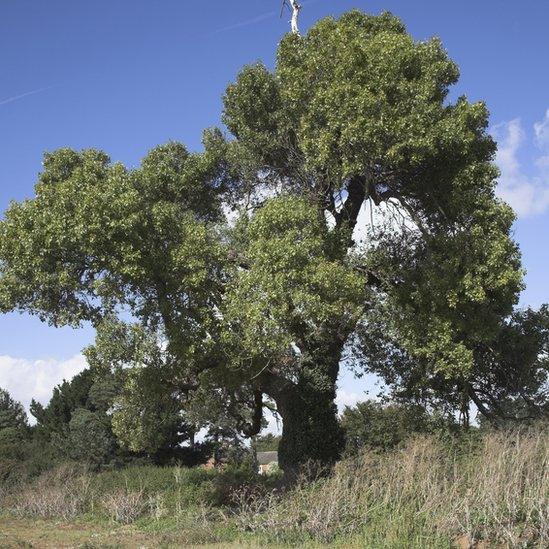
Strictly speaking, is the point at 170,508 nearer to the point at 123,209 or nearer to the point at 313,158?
the point at 123,209

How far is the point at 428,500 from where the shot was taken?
37.1 ft

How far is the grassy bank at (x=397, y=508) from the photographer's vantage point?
34.5 ft

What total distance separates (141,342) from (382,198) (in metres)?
7.58

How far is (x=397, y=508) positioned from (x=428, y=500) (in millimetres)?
636

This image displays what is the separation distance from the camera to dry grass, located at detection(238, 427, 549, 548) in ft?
34.3

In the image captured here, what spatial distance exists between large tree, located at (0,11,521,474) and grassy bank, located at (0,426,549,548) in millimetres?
2483

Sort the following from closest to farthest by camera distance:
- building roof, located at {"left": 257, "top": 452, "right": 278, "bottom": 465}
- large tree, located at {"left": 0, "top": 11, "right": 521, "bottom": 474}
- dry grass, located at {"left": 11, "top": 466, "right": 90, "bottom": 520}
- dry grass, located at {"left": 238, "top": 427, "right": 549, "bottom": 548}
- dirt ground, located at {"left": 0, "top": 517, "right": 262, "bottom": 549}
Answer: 1. dry grass, located at {"left": 238, "top": 427, "right": 549, "bottom": 548}
2. dirt ground, located at {"left": 0, "top": 517, "right": 262, "bottom": 549}
3. large tree, located at {"left": 0, "top": 11, "right": 521, "bottom": 474}
4. dry grass, located at {"left": 11, "top": 466, "right": 90, "bottom": 520}
5. building roof, located at {"left": 257, "top": 452, "right": 278, "bottom": 465}

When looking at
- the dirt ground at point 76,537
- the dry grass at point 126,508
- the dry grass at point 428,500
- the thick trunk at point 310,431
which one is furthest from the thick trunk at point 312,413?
the dirt ground at point 76,537

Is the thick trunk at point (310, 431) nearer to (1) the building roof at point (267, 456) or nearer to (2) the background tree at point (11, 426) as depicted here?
(2) the background tree at point (11, 426)

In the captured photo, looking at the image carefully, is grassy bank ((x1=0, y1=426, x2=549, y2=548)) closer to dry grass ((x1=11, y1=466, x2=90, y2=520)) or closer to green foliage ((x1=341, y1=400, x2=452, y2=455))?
dry grass ((x1=11, y1=466, x2=90, y2=520))

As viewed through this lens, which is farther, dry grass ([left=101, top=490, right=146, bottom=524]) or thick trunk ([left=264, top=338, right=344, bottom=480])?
thick trunk ([left=264, top=338, right=344, bottom=480])

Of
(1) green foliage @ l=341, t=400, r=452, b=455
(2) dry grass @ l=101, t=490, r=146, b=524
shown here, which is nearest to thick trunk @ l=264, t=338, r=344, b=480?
(1) green foliage @ l=341, t=400, r=452, b=455

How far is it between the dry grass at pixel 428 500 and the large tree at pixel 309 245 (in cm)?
263

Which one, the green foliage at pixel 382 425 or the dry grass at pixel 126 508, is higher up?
the green foliage at pixel 382 425
